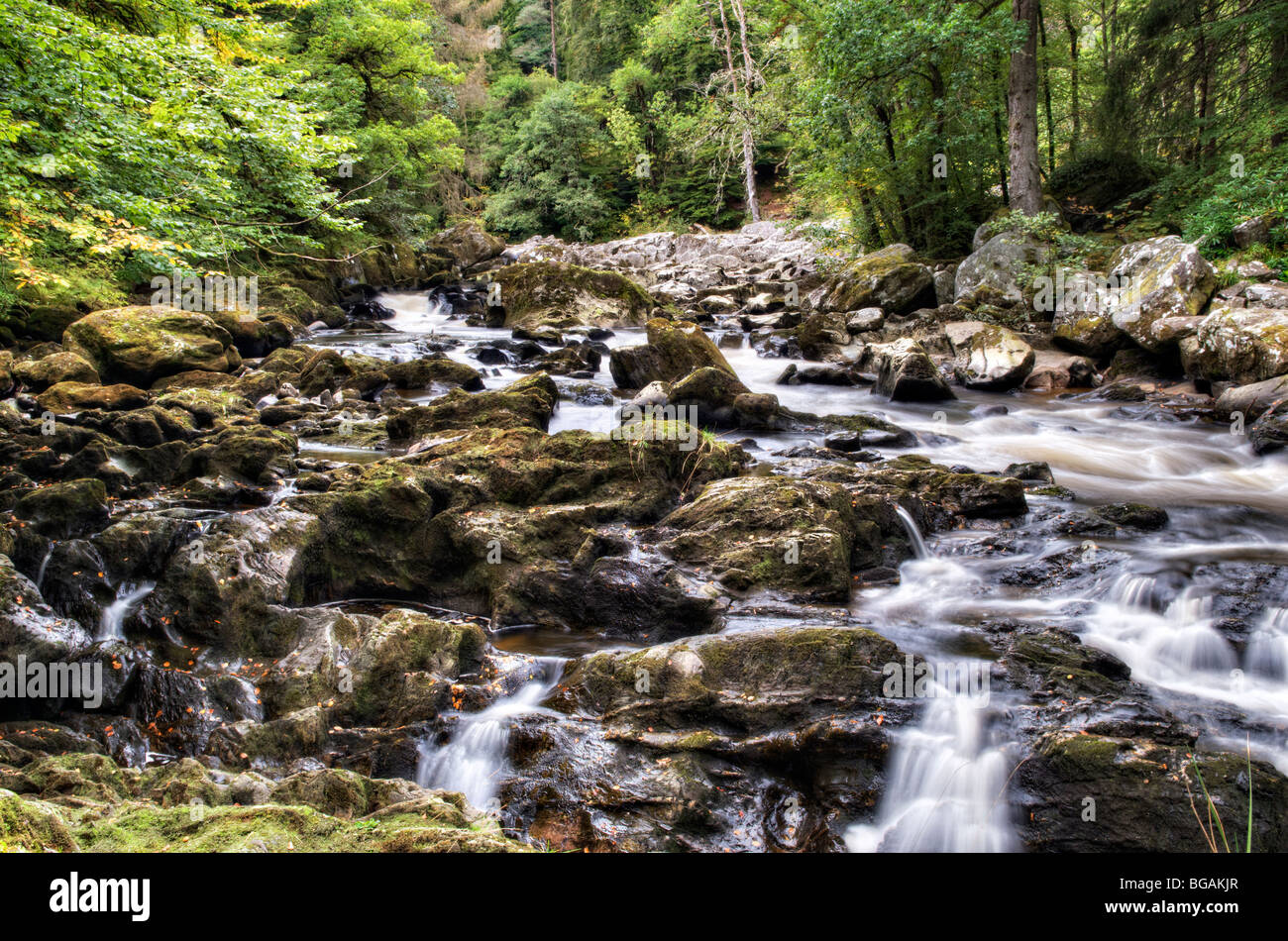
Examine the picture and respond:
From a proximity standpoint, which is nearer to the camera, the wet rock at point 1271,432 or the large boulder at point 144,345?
the wet rock at point 1271,432

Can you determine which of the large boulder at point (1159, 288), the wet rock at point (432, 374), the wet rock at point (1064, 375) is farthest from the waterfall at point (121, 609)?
the large boulder at point (1159, 288)

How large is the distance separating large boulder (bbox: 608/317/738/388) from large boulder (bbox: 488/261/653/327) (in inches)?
260

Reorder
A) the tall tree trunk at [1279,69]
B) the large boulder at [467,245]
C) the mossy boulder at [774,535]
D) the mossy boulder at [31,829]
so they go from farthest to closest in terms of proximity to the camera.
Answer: the large boulder at [467,245] → the tall tree trunk at [1279,69] → the mossy boulder at [774,535] → the mossy boulder at [31,829]

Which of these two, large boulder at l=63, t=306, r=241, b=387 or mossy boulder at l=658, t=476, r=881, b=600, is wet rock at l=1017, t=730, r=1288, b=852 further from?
large boulder at l=63, t=306, r=241, b=387

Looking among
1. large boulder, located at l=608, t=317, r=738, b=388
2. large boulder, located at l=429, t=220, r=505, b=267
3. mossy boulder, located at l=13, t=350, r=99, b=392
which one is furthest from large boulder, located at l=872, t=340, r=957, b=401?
large boulder, located at l=429, t=220, r=505, b=267

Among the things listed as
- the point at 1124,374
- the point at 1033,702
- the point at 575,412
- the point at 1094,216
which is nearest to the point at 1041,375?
the point at 1124,374

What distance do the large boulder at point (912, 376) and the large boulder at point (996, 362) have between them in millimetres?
1250

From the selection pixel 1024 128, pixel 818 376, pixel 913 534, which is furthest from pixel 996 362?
pixel 913 534

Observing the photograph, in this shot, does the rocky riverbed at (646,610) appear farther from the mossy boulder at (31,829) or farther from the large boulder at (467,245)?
the large boulder at (467,245)

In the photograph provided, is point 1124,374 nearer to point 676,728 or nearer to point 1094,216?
point 1094,216

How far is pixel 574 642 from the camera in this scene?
5.71 m

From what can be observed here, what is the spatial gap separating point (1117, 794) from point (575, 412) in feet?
30.9

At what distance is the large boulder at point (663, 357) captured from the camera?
512 inches

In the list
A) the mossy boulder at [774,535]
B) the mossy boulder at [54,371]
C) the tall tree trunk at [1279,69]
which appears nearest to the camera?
the mossy boulder at [774,535]
